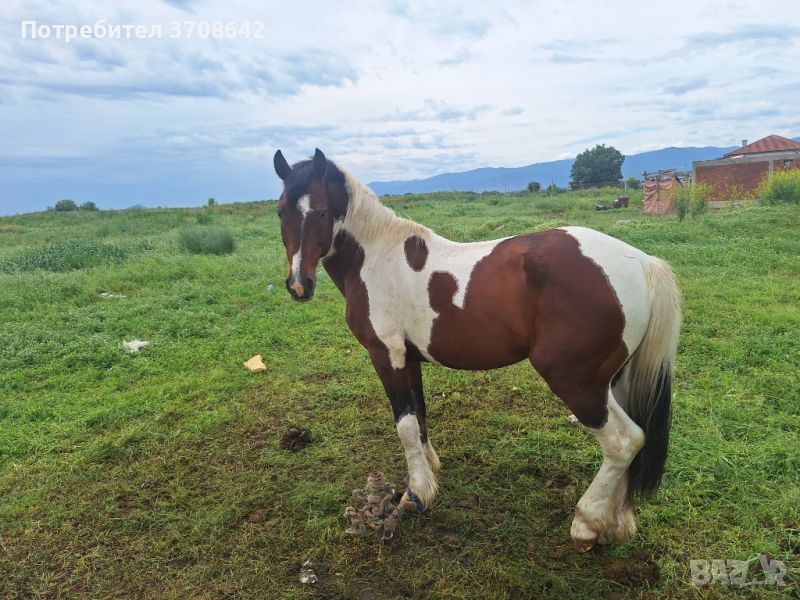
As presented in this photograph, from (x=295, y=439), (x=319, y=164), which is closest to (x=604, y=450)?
(x=319, y=164)

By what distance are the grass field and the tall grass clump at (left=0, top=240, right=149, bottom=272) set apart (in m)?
3.91

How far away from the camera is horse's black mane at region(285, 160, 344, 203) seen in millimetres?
2631

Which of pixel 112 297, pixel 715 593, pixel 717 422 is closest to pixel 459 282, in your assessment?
pixel 715 593

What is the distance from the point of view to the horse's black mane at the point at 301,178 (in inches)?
104

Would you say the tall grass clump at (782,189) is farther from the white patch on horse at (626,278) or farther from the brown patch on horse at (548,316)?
the brown patch on horse at (548,316)

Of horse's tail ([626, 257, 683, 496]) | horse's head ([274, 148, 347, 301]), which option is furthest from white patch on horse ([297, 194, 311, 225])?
horse's tail ([626, 257, 683, 496])

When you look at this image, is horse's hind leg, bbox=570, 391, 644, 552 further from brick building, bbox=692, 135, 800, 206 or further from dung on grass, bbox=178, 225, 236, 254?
brick building, bbox=692, 135, 800, 206

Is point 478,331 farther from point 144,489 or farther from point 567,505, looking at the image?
point 144,489

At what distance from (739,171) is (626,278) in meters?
20.9

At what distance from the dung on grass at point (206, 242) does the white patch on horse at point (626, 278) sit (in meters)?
11.1

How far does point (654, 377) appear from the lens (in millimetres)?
2363

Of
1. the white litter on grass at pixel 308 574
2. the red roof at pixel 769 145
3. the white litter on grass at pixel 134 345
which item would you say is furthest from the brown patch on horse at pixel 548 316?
the red roof at pixel 769 145

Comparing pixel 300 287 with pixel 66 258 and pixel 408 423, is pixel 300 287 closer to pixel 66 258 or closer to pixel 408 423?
pixel 408 423

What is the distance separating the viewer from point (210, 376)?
16.1 feet
